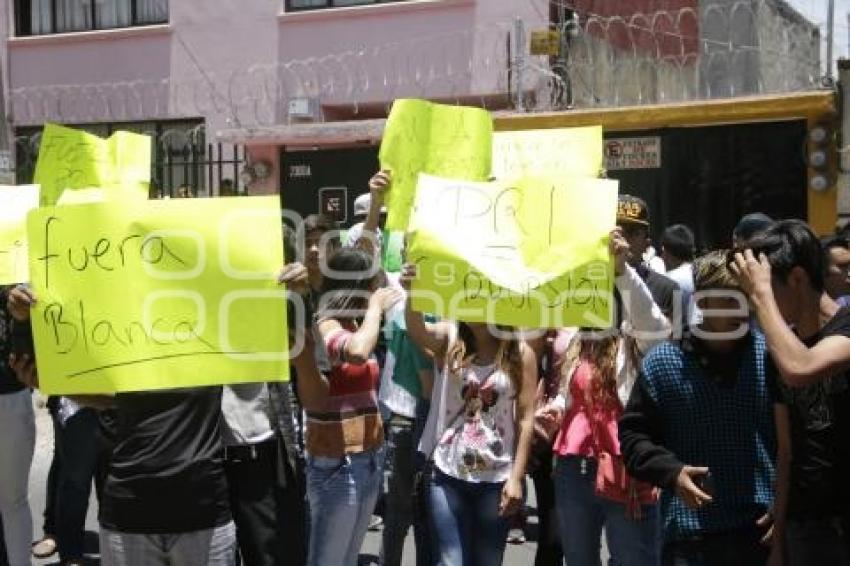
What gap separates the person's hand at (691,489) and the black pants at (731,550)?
0.50 ft

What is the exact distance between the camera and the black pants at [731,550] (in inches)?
144

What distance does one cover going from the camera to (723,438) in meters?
3.69

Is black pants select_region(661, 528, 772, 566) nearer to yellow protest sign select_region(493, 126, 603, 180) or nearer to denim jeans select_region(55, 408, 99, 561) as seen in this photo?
yellow protest sign select_region(493, 126, 603, 180)

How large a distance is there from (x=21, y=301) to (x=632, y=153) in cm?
953

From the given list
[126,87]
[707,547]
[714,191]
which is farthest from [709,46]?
[707,547]

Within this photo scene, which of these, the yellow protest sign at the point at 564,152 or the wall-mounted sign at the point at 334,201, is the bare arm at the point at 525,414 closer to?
the yellow protest sign at the point at 564,152

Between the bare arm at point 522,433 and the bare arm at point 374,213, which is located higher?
the bare arm at point 374,213

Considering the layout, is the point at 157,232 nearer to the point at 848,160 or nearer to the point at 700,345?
the point at 700,345

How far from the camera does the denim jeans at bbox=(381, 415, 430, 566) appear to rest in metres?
5.98

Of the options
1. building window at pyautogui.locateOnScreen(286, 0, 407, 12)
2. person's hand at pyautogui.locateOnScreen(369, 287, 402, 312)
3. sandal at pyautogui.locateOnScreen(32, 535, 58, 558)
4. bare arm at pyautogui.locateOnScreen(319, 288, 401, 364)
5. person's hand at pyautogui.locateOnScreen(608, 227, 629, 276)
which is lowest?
sandal at pyautogui.locateOnScreen(32, 535, 58, 558)

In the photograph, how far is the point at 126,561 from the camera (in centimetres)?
378

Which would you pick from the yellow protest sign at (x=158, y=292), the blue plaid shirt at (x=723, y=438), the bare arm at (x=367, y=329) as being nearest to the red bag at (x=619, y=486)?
the blue plaid shirt at (x=723, y=438)

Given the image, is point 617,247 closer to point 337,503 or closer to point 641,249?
point 641,249

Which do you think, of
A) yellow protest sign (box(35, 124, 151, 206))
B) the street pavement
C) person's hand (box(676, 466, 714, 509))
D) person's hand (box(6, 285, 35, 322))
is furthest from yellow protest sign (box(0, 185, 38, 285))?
the street pavement
